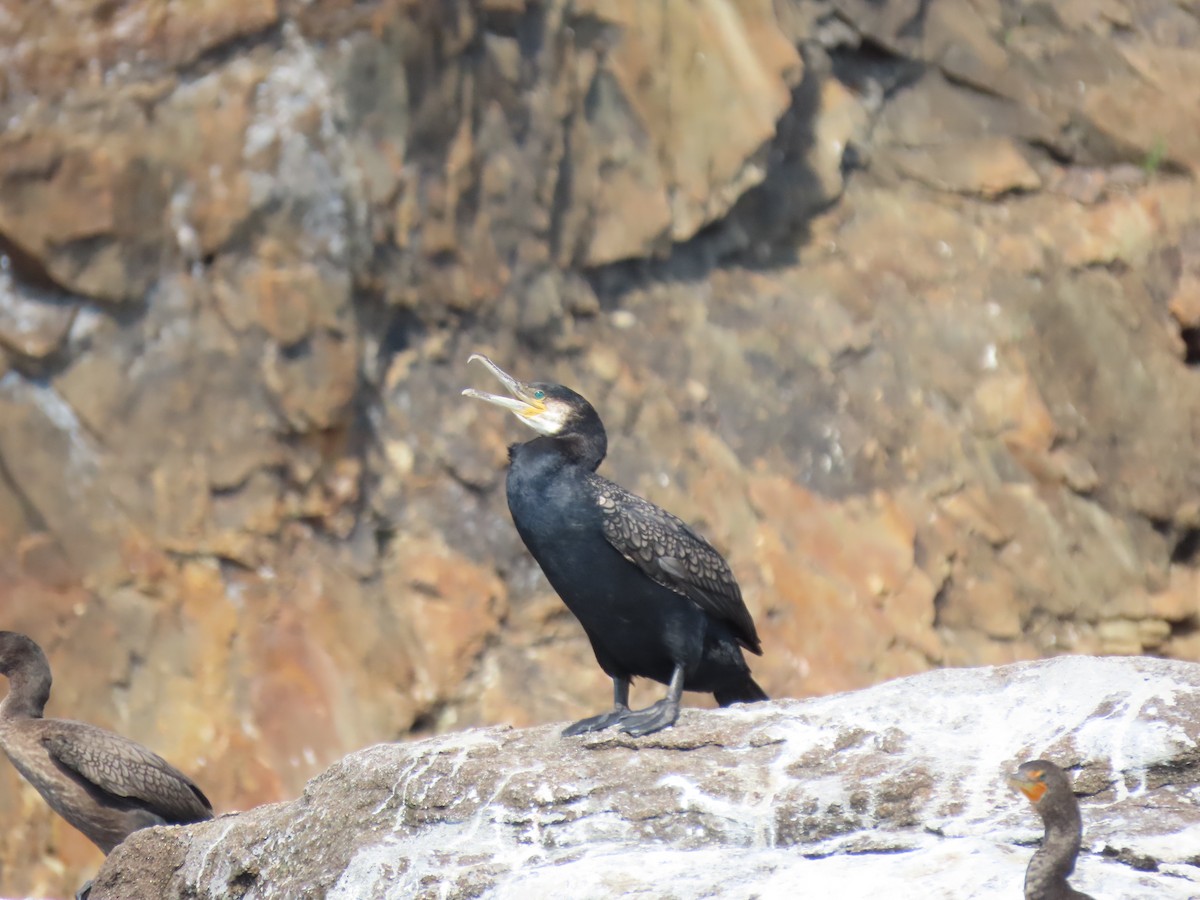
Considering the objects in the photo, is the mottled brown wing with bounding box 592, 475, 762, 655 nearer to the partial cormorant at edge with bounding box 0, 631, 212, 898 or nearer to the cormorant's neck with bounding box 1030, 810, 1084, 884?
the partial cormorant at edge with bounding box 0, 631, 212, 898

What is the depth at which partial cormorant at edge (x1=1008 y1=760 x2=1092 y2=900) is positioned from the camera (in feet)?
12.2

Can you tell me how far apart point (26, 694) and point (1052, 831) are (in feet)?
14.7

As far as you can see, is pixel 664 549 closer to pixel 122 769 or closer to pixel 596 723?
pixel 596 723

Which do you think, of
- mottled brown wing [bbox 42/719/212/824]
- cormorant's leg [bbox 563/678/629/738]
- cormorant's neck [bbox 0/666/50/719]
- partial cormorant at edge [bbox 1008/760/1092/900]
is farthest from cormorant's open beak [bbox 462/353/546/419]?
partial cormorant at edge [bbox 1008/760/1092/900]

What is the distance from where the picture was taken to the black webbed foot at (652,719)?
5.47m

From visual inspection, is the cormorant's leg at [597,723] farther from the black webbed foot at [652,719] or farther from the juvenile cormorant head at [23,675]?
the juvenile cormorant head at [23,675]

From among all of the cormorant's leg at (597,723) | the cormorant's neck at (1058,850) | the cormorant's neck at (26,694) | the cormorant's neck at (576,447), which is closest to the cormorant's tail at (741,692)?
the cormorant's leg at (597,723)

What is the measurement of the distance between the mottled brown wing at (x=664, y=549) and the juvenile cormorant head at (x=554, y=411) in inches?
6.9

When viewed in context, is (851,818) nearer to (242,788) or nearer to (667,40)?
(242,788)

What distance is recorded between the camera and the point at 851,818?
15.7 feet

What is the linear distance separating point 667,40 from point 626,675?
5.43 meters

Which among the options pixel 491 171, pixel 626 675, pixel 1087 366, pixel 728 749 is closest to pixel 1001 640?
pixel 1087 366

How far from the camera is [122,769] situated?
21.2ft

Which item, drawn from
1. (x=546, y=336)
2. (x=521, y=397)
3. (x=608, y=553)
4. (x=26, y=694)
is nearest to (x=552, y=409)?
(x=521, y=397)
